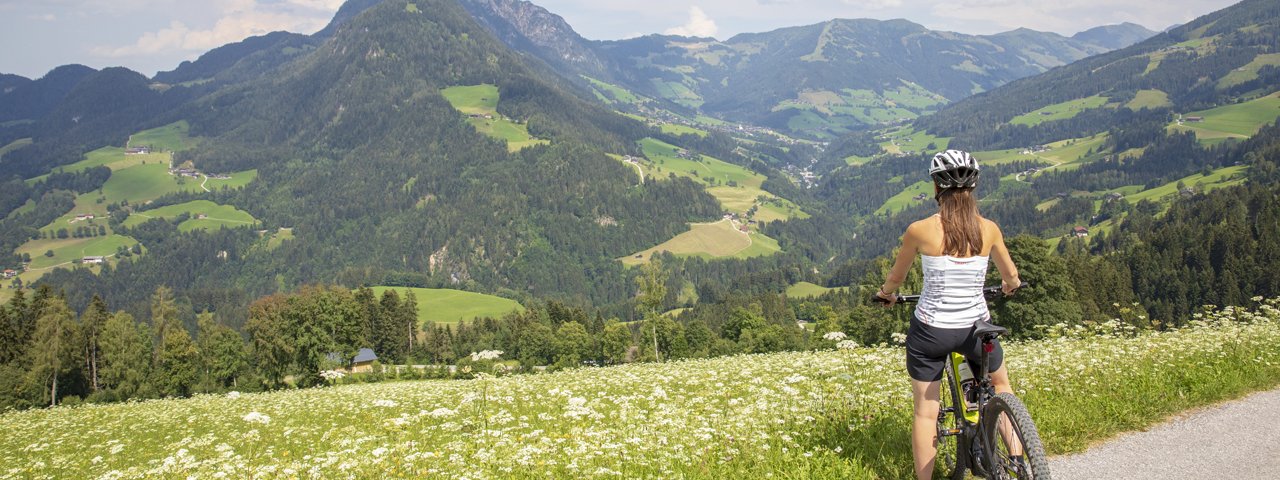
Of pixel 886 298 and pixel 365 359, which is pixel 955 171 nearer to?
pixel 886 298

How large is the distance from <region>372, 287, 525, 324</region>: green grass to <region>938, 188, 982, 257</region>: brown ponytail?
159 m

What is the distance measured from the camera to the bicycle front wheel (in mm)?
5730

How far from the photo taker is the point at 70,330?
60.2m

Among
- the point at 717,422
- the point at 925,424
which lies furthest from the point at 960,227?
the point at 717,422

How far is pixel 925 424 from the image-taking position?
23.3ft

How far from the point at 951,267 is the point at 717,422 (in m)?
4.72

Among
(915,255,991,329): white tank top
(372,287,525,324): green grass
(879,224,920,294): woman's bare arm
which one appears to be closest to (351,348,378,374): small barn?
(372,287,525,324): green grass

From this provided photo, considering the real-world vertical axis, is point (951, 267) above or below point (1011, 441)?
above

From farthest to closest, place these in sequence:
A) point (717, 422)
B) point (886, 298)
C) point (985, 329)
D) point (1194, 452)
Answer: point (717, 422) → point (1194, 452) → point (886, 298) → point (985, 329)

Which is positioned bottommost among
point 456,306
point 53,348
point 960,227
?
point 456,306

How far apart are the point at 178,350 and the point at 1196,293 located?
128 meters

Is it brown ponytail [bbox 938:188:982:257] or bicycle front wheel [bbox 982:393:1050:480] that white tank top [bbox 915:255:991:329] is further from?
bicycle front wheel [bbox 982:393:1050:480]

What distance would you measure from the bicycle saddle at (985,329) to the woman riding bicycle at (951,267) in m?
0.05

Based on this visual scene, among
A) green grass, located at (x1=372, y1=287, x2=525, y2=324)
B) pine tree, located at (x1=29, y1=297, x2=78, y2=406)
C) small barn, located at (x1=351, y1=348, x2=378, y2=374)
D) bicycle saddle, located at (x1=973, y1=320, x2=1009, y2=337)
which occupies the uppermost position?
bicycle saddle, located at (x1=973, y1=320, x2=1009, y2=337)
